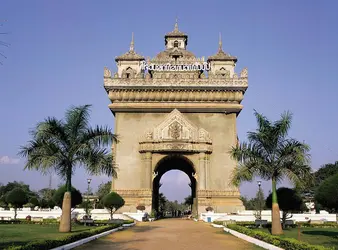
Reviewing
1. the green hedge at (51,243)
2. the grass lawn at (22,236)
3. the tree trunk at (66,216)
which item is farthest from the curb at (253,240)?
the tree trunk at (66,216)

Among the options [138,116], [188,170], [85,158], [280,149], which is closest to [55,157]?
[85,158]

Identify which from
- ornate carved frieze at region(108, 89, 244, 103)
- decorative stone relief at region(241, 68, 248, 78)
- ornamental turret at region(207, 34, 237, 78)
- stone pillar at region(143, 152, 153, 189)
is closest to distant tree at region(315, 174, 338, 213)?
stone pillar at region(143, 152, 153, 189)

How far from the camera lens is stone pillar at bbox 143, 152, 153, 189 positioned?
35875mm

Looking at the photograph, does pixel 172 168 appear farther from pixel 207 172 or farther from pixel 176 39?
pixel 176 39

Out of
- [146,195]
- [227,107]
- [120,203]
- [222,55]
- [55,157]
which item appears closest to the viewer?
[55,157]

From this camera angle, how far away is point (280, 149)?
1930cm

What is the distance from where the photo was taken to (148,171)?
36.1 m

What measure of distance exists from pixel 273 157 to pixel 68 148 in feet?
33.3

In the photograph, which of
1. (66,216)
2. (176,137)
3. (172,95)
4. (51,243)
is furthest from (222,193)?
(51,243)

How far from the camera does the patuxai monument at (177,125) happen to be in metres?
36.1

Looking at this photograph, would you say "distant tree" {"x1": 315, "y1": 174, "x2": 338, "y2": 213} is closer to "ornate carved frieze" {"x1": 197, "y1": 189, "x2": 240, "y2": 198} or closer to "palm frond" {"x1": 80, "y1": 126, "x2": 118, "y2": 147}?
"palm frond" {"x1": 80, "y1": 126, "x2": 118, "y2": 147}

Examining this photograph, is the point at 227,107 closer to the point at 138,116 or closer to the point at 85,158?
the point at 138,116

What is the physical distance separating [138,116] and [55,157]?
20566mm

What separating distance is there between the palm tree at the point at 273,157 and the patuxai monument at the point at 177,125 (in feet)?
53.1
